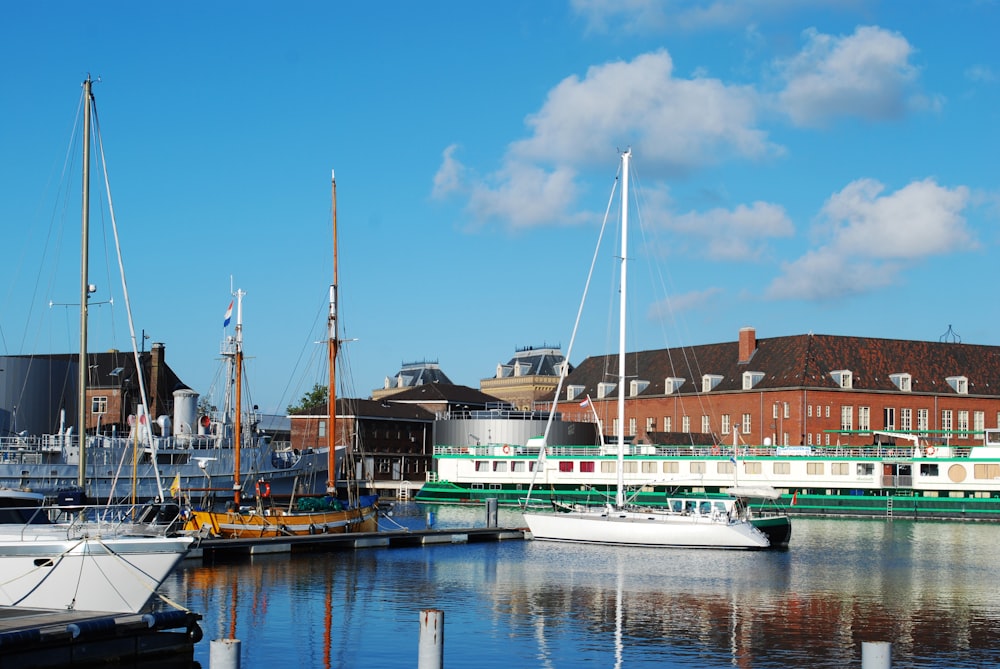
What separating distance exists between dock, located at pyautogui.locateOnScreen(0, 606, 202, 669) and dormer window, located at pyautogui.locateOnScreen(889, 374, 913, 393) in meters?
98.5

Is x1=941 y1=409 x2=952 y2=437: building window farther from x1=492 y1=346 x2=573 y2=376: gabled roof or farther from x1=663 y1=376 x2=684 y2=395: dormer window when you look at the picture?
x1=492 y1=346 x2=573 y2=376: gabled roof

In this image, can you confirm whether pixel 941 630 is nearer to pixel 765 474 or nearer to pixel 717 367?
pixel 765 474

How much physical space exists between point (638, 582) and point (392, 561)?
10.3 metres

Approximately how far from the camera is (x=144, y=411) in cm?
4397

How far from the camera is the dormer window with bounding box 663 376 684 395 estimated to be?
122125mm

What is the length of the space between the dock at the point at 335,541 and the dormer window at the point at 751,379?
5906cm

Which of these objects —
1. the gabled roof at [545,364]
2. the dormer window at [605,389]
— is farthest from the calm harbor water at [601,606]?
the gabled roof at [545,364]

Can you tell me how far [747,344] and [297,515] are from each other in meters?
73.6

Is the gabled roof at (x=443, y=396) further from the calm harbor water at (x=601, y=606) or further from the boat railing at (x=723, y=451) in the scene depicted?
the calm harbor water at (x=601, y=606)

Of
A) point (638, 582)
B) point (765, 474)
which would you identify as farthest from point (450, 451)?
point (638, 582)

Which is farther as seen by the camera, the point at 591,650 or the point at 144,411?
the point at 144,411

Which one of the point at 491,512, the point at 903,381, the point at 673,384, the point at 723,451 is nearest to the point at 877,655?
the point at 491,512

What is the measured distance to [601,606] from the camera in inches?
1362

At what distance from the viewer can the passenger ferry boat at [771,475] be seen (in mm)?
83812
